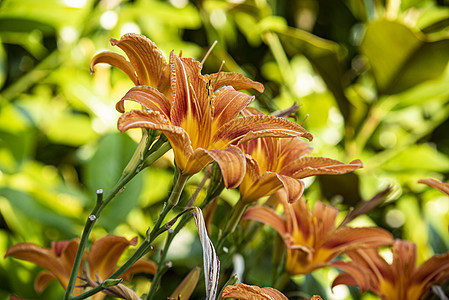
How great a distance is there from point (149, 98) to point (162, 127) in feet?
0.15

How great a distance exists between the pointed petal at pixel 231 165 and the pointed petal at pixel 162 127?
23 millimetres

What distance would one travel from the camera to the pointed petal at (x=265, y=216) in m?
0.46

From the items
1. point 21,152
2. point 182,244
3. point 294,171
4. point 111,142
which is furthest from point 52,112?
point 294,171

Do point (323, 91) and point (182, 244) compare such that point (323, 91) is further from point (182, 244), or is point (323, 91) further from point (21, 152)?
point (21, 152)

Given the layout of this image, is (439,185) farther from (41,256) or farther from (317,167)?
(41,256)

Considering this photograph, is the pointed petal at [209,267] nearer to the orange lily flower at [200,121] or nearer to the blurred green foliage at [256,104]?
the orange lily flower at [200,121]

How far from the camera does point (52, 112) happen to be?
94 centimetres

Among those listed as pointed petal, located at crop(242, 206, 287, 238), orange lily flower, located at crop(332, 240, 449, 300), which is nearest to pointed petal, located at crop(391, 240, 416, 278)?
orange lily flower, located at crop(332, 240, 449, 300)

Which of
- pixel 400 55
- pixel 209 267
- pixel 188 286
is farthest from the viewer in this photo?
pixel 400 55

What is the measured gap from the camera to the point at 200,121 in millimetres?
385

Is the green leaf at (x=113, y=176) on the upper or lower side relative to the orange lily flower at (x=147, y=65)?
lower

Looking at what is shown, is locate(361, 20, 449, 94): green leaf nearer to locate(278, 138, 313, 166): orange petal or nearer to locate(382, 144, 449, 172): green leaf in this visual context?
locate(382, 144, 449, 172): green leaf

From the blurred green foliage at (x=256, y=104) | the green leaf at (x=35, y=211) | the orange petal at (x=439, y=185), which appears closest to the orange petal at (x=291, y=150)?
the orange petal at (x=439, y=185)

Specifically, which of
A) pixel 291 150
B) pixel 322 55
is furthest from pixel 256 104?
pixel 291 150
